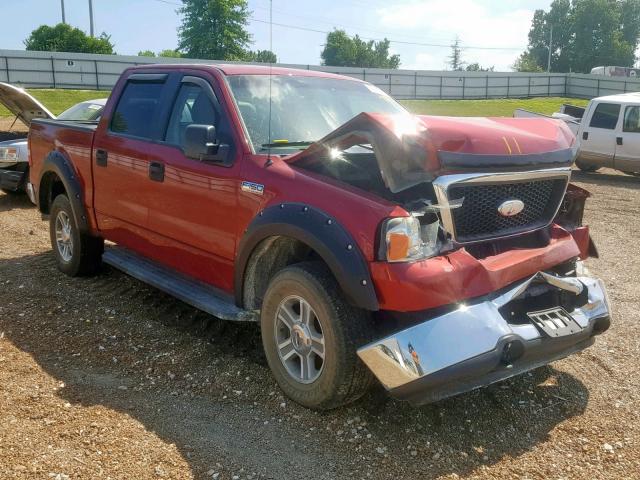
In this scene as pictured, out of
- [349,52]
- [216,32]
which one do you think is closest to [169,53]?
[216,32]

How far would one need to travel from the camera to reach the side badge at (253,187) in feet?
12.7

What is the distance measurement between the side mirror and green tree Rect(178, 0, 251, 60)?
2281 inches

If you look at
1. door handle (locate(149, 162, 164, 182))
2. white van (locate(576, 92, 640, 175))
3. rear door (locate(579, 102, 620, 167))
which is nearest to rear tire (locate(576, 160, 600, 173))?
white van (locate(576, 92, 640, 175))

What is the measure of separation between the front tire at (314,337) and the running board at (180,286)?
31 centimetres

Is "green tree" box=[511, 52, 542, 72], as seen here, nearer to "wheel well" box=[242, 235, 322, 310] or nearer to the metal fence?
the metal fence

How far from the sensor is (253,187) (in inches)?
154

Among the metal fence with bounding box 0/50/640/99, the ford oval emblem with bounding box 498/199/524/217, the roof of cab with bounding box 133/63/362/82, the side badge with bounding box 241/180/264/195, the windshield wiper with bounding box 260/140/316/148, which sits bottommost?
the ford oval emblem with bounding box 498/199/524/217

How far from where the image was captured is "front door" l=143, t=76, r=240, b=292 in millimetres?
4123

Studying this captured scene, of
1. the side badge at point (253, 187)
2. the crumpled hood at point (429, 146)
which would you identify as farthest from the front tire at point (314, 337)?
the crumpled hood at point (429, 146)

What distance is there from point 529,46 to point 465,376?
12173cm

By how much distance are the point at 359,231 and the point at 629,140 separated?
13.0m

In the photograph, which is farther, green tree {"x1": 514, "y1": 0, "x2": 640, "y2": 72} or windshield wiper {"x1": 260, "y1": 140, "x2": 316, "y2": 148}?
green tree {"x1": 514, "y1": 0, "x2": 640, "y2": 72}

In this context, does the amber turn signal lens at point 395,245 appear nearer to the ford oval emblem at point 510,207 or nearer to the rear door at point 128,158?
the ford oval emblem at point 510,207

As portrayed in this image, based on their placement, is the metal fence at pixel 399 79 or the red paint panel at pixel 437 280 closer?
the red paint panel at pixel 437 280
